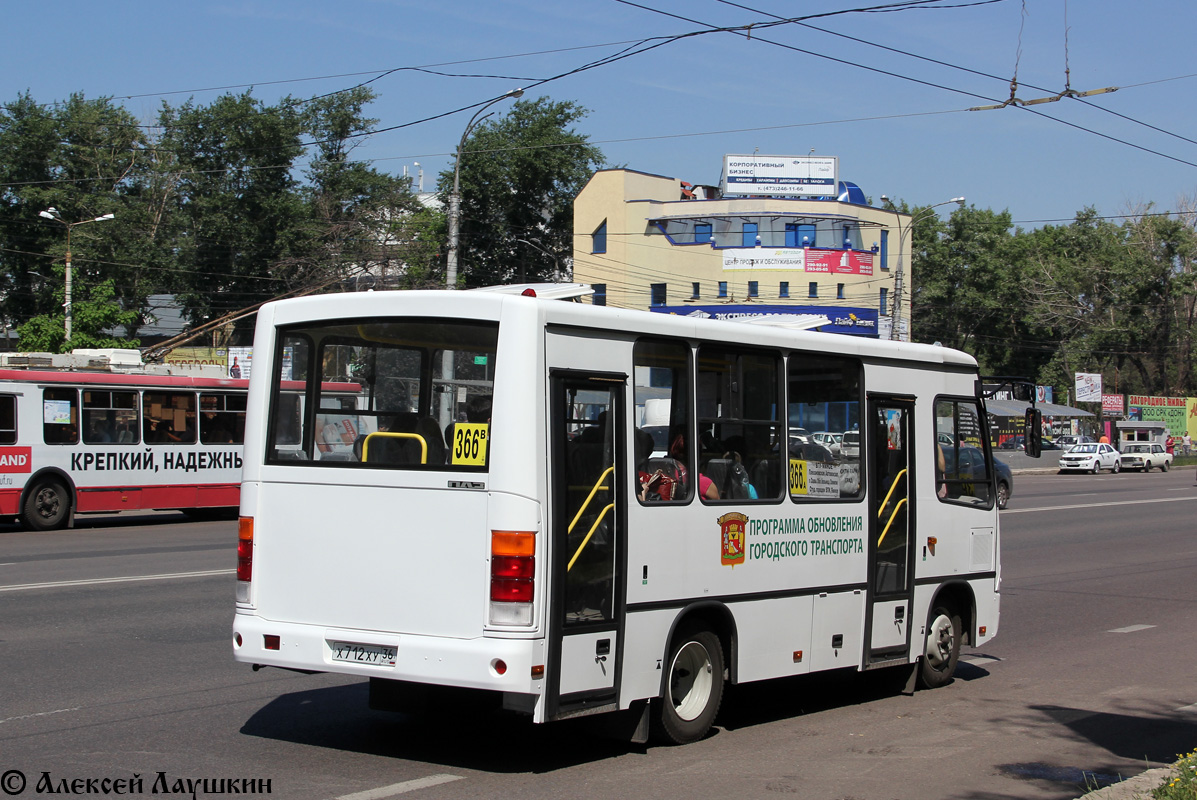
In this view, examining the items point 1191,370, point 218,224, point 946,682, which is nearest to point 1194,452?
point 1191,370

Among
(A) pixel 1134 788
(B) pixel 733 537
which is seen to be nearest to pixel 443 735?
(B) pixel 733 537

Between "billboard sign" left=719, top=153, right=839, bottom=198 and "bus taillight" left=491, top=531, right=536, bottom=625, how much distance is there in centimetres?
6448

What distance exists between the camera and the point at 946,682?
30.7 ft

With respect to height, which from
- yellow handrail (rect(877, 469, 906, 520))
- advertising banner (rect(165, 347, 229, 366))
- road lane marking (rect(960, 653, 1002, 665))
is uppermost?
advertising banner (rect(165, 347, 229, 366))

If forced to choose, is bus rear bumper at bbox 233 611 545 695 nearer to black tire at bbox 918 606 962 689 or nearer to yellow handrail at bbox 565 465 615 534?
yellow handrail at bbox 565 465 615 534

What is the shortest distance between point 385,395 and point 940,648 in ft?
16.4

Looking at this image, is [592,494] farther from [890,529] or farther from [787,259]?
[787,259]

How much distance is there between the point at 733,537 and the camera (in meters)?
7.15

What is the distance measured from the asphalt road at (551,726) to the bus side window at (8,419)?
8.26 meters

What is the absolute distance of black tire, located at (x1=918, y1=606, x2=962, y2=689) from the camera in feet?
29.7

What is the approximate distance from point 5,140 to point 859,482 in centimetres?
6626

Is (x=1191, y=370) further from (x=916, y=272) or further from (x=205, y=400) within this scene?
(x=205, y=400)

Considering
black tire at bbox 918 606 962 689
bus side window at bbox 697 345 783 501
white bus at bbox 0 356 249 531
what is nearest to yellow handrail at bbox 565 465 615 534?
bus side window at bbox 697 345 783 501

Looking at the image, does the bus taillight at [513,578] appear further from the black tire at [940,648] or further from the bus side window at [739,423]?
the black tire at [940,648]
